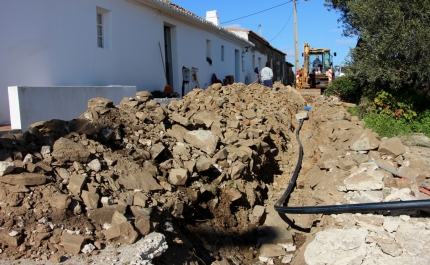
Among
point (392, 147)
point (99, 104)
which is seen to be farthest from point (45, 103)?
point (392, 147)

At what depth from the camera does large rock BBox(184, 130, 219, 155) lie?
6.13 m

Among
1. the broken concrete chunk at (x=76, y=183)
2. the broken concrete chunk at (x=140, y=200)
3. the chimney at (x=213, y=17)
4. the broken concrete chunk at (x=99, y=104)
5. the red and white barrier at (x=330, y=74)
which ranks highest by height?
the chimney at (x=213, y=17)

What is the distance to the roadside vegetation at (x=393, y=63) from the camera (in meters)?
8.80

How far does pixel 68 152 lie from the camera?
14.0ft

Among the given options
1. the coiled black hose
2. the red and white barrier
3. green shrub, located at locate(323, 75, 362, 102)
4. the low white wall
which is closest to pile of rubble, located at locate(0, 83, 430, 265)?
the coiled black hose

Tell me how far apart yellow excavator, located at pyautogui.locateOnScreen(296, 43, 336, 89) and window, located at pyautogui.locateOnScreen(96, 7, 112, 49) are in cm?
1433

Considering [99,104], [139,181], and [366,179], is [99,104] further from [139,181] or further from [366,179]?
[366,179]

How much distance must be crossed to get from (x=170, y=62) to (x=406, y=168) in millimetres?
9586

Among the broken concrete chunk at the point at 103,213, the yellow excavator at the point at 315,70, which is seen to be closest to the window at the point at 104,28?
the broken concrete chunk at the point at 103,213

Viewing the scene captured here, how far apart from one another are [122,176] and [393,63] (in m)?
7.70

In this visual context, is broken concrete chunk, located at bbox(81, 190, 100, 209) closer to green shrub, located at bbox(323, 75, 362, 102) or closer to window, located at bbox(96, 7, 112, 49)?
window, located at bbox(96, 7, 112, 49)

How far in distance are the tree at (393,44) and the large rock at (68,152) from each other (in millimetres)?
7624

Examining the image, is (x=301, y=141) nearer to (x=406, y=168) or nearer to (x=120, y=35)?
(x=406, y=168)

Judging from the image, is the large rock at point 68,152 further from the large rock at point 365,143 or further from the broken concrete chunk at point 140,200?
the large rock at point 365,143
